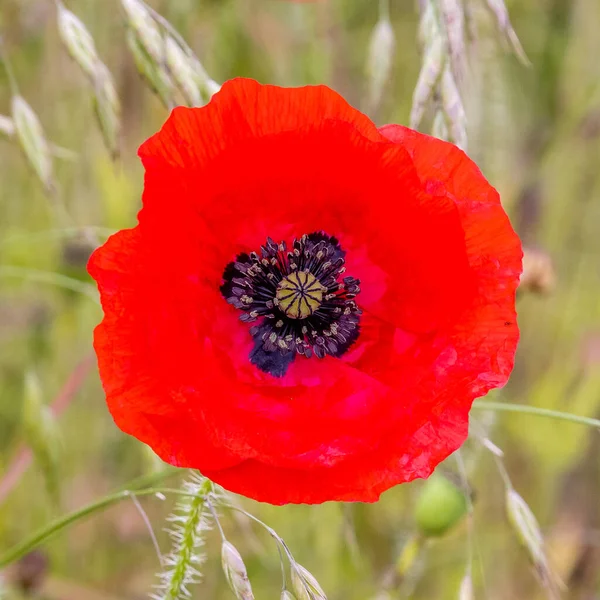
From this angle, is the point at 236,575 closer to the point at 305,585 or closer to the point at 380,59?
the point at 305,585

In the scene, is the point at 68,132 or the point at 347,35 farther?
the point at 347,35

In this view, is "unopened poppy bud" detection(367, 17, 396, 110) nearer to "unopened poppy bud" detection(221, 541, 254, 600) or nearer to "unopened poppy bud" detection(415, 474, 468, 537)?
"unopened poppy bud" detection(415, 474, 468, 537)

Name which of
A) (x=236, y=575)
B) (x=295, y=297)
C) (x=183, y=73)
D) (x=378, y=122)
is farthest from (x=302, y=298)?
(x=378, y=122)

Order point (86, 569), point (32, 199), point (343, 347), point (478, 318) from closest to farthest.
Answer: point (478, 318)
point (343, 347)
point (86, 569)
point (32, 199)

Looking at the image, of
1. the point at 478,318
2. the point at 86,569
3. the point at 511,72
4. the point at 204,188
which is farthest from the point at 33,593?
the point at 511,72

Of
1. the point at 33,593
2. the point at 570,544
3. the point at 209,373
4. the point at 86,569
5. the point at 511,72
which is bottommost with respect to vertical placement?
the point at 86,569

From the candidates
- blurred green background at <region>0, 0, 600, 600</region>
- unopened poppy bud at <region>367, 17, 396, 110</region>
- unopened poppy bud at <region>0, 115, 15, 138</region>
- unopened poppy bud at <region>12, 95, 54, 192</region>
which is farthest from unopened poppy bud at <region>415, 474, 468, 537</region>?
unopened poppy bud at <region>0, 115, 15, 138</region>

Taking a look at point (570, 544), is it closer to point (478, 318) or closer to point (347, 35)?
point (478, 318)
